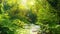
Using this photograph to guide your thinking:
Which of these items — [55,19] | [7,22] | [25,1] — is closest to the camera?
[7,22]

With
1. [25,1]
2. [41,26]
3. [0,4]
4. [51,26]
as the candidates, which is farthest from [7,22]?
→ [25,1]

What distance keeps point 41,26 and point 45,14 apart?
35 centimetres

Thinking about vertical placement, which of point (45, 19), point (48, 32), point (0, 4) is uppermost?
point (0, 4)

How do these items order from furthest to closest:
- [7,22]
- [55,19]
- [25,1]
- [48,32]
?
[25,1]
[48,32]
[55,19]
[7,22]

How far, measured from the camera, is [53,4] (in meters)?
3.32

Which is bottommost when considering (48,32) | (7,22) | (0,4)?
(48,32)

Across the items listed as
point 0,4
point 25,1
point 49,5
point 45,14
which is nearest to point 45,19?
point 45,14

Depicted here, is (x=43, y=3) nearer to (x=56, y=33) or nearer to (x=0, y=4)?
(x=56, y=33)

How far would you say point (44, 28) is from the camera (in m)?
3.61

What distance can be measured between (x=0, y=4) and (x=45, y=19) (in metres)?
1.68

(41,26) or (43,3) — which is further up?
(43,3)

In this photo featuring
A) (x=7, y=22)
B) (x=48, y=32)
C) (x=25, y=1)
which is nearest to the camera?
(x=7, y=22)

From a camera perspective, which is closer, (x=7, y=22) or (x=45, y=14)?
(x=7, y=22)

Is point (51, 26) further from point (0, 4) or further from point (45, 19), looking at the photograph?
point (0, 4)
